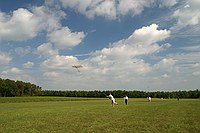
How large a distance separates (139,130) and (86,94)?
163092 millimetres

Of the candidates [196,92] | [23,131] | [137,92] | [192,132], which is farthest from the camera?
[137,92]

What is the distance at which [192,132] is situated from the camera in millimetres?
16344

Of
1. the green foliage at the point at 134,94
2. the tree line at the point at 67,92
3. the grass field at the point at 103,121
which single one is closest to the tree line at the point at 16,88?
the tree line at the point at 67,92

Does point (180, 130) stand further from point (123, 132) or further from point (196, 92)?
point (196, 92)

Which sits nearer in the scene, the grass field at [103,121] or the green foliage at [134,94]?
the grass field at [103,121]

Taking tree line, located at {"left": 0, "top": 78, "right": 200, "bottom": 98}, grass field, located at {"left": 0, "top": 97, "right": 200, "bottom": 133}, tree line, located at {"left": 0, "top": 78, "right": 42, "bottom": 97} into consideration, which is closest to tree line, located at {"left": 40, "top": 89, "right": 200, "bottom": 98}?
tree line, located at {"left": 0, "top": 78, "right": 200, "bottom": 98}

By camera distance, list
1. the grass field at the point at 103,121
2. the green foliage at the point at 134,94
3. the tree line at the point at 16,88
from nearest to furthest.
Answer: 1. the grass field at the point at 103,121
2. the tree line at the point at 16,88
3. the green foliage at the point at 134,94

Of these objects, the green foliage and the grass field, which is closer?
the grass field

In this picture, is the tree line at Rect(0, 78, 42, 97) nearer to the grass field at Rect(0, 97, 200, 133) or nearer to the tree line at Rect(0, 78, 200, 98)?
the tree line at Rect(0, 78, 200, 98)

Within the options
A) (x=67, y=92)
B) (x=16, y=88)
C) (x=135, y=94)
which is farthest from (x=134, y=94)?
(x=16, y=88)

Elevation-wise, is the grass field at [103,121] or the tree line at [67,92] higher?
the tree line at [67,92]

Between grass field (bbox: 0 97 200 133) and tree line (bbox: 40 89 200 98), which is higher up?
tree line (bbox: 40 89 200 98)

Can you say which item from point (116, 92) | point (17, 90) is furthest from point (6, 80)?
point (116, 92)

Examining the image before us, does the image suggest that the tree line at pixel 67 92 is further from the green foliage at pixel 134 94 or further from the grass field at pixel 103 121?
the grass field at pixel 103 121
